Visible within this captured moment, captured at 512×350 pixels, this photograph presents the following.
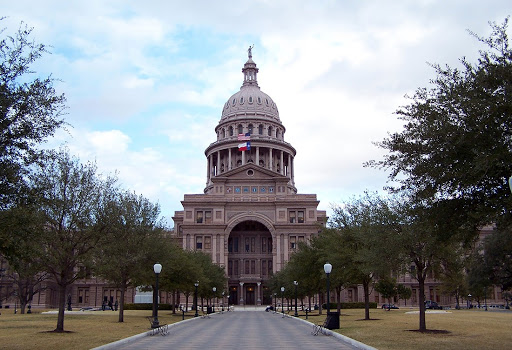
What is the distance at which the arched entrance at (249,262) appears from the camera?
110 metres

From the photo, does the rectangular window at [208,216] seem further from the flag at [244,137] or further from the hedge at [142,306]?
the flag at [244,137]

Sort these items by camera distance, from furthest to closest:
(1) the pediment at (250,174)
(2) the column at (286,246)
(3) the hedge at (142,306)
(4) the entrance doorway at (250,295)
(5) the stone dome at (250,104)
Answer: (5) the stone dome at (250,104) → (1) the pediment at (250,174) → (4) the entrance doorway at (250,295) → (2) the column at (286,246) → (3) the hedge at (142,306)

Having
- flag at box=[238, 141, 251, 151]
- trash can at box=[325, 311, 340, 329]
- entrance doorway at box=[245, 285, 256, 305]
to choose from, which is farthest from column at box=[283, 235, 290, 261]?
trash can at box=[325, 311, 340, 329]

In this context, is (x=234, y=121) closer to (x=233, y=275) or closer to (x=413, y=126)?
(x=233, y=275)

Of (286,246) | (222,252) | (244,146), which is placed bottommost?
(222,252)

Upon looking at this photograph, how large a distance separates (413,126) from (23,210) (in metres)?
14.1

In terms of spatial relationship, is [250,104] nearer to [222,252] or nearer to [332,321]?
[222,252]

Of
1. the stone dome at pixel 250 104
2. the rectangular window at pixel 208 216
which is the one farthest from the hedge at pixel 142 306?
the stone dome at pixel 250 104

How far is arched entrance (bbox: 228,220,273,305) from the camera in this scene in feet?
363

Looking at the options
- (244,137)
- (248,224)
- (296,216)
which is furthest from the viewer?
(244,137)

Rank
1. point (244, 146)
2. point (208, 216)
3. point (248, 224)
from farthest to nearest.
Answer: point (244, 146) → point (248, 224) → point (208, 216)

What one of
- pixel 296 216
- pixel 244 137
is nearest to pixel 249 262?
pixel 296 216

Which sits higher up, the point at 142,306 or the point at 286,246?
the point at 286,246

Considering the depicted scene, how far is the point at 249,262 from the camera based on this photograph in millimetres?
114000
